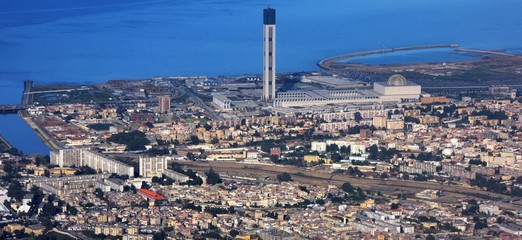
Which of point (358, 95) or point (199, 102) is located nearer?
point (199, 102)

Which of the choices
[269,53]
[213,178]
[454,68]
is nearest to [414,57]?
[454,68]

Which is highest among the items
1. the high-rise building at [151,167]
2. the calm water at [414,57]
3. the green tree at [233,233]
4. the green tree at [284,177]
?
the calm water at [414,57]

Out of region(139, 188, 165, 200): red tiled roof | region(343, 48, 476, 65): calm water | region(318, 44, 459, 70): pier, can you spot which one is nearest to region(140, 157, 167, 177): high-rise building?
region(139, 188, 165, 200): red tiled roof

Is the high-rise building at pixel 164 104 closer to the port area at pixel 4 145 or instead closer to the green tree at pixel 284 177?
the port area at pixel 4 145

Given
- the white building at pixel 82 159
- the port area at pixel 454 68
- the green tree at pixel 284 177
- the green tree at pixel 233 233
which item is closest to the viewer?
the green tree at pixel 233 233

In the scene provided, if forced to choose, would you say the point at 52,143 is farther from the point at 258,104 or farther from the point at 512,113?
the point at 512,113

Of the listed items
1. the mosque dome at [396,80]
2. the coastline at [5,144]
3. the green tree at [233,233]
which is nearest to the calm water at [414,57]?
the mosque dome at [396,80]

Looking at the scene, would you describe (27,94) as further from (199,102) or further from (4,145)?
(4,145)

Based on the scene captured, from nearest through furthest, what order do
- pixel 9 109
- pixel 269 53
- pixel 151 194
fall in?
pixel 151 194 < pixel 9 109 < pixel 269 53
